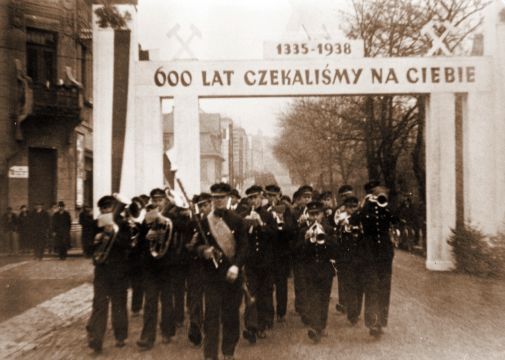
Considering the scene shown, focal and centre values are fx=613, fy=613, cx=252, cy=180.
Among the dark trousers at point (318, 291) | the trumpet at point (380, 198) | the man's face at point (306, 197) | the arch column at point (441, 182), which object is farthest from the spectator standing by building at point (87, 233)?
the arch column at point (441, 182)

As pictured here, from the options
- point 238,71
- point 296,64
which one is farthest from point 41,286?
point 296,64

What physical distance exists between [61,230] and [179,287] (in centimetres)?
1288

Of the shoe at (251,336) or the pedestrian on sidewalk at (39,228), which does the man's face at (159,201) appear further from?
the pedestrian on sidewalk at (39,228)

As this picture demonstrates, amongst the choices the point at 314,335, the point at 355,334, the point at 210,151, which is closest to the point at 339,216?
the point at 355,334

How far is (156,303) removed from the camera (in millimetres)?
7883

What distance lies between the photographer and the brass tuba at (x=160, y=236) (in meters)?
7.98

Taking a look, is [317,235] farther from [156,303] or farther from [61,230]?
[61,230]

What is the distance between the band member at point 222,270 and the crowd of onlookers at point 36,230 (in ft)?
42.4

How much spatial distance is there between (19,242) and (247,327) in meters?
15.2

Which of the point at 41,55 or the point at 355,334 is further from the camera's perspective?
the point at 41,55

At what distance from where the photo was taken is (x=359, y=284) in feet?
30.1

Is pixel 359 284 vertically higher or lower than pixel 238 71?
lower

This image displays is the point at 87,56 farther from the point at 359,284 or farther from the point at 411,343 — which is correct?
the point at 411,343

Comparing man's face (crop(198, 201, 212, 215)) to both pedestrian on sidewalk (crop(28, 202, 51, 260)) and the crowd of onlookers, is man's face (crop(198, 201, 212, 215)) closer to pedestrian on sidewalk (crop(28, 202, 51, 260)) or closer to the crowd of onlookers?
the crowd of onlookers
